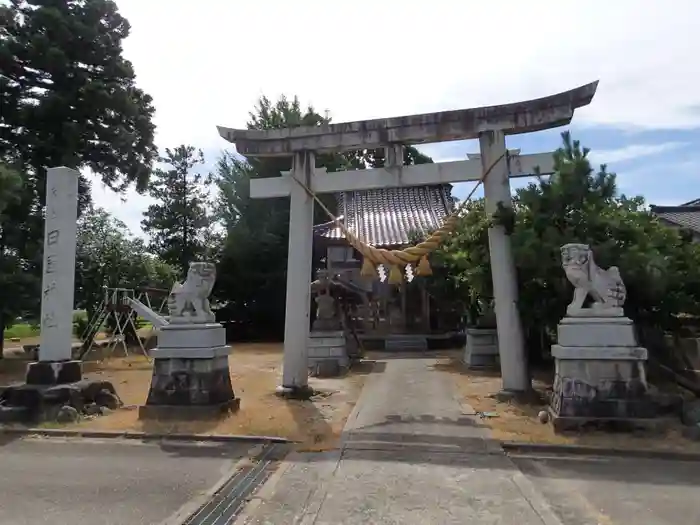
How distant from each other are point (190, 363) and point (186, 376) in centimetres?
19

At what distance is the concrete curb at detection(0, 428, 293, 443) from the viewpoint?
22.4 ft

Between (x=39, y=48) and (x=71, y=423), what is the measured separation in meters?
12.0

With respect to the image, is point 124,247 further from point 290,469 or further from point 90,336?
point 290,469

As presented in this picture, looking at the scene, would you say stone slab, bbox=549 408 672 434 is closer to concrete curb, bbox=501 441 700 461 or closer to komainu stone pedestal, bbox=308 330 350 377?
concrete curb, bbox=501 441 700 461

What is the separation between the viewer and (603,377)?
694 cm

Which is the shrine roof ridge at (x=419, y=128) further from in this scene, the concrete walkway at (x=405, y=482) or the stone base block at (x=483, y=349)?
the stone base block at (x=483, y=349)

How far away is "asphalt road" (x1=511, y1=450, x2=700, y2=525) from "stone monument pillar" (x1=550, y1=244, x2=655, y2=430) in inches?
36.0

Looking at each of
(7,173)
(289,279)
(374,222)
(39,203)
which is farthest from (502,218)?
(374,222)

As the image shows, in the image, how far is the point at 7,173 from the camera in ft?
38.1

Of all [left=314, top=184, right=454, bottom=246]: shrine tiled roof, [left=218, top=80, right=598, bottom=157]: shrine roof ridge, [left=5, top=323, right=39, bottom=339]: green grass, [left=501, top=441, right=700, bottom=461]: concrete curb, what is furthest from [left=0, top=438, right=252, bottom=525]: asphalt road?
[left=5, top=323, right=39, bottom=339]: green grass

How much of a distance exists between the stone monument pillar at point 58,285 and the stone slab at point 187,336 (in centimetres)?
174

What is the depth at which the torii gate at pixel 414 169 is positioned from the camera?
8828 mm

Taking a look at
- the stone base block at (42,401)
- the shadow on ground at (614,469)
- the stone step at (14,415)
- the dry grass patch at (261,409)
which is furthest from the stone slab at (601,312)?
the stone step at (14,415)

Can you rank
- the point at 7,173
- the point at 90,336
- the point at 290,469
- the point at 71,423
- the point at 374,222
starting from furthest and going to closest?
the point at 374,222 < the point at 90,336 < the point at 7,173 < the point at 71,423 < the point at 290,469
